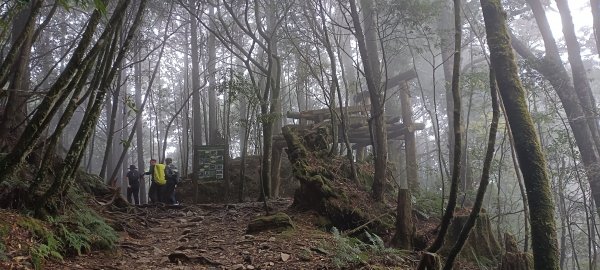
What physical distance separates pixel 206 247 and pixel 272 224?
1238 millimetres

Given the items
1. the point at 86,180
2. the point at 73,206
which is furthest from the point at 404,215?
the point at 86,180

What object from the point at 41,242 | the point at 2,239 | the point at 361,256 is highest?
the point at 2,239

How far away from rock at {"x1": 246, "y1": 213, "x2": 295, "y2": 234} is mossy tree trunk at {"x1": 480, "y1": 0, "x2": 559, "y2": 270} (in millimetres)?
4177

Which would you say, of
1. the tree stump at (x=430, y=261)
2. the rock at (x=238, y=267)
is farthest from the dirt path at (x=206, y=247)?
the tree stump at (x=430, y=261)

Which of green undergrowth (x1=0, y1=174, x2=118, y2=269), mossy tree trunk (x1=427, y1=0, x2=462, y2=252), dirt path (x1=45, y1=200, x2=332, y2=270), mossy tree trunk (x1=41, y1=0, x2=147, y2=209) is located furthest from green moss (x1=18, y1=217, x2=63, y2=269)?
mossy tree trunk (x1=427, y1=0, x2=462, y2=252)

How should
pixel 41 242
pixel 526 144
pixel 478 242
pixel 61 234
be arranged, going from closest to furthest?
pixel 526 144 < pixel 41 242 < pixel 61 234 < pixel 478 242

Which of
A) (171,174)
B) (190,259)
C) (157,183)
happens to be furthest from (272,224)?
(157,183)

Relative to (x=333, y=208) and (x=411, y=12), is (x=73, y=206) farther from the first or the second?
(x=411, y=12)

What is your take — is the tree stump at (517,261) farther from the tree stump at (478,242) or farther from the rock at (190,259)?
the rock at (190,259)

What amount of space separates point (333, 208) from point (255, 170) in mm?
8012

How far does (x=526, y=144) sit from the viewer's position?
4055mm

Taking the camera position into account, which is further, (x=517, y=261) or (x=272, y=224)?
(x=272, y=224)

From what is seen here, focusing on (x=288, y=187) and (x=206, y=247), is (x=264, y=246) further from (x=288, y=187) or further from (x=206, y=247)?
(x=288, y=187)

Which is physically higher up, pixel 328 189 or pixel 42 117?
pixel 42 117
